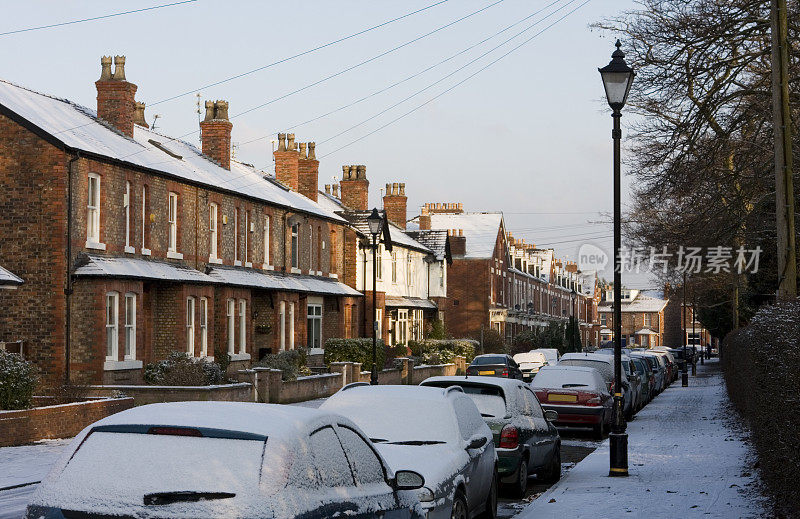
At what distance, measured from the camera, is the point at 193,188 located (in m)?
35.4

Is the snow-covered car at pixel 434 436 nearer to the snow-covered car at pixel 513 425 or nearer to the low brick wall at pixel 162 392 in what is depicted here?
the snow-covered car at pixel 513 425

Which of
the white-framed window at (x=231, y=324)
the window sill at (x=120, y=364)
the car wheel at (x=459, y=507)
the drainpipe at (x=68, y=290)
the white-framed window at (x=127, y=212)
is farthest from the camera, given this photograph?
the white-framed window at (x=231, y=324)

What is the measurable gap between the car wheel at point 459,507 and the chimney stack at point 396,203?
57.5 meters

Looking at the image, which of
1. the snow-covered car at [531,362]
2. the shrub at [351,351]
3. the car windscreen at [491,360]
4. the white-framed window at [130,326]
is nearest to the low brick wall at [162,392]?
the white-framed window at [130,326]

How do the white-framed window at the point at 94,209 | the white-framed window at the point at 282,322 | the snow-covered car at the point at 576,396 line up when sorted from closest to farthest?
the snow-covered car at the point at 576,396
the white-framed window at the point at 94,209
the white-framed window at the point at 282,322

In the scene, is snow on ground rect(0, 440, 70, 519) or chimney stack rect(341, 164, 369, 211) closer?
snow on ground rect(0, 440, 70, 519)

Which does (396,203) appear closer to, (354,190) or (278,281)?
(354,190)

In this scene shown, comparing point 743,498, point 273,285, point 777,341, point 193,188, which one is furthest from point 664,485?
point 273,285

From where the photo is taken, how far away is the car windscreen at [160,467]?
5.55 meters

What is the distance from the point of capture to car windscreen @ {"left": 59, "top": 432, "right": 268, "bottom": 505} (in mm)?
5547

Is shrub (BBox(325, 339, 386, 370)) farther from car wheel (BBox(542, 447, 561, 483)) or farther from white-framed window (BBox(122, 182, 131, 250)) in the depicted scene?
car wheel (BBox(542, 447, 561, 483))

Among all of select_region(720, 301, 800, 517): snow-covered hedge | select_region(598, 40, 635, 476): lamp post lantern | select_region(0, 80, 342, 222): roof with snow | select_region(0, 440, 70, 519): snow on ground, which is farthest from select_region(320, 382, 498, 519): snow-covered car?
select_region(0, 80, 342, 222): roof with snow

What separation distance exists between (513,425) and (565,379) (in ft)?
29.4

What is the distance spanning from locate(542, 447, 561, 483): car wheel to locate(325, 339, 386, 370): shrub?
2585 cm
